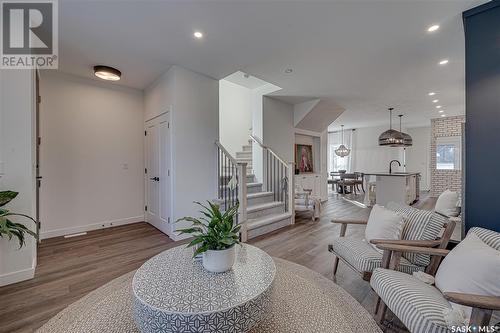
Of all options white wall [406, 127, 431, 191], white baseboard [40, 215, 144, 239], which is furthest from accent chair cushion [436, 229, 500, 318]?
white wall [406, 127, 431, 191]

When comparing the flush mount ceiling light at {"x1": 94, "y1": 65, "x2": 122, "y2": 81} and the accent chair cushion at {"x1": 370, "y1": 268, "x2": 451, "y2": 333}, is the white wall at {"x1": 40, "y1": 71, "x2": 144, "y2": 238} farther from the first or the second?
the accent chair cushion at {"x1": 370, "y1": 268, "x2": 451, "y2": 333}

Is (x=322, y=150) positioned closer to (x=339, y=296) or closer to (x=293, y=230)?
(x=293, y=230)

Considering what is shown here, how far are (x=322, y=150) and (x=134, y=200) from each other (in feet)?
19.2

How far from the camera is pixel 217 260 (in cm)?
158

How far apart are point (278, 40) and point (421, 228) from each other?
8.87 ft

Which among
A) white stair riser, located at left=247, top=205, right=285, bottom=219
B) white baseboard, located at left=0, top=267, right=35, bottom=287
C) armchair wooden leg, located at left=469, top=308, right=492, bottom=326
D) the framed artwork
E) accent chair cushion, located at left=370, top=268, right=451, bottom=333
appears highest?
the framed artwork

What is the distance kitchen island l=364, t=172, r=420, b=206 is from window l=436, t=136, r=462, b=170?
1.52 metres

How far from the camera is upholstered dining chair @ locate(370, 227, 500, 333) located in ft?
3.60

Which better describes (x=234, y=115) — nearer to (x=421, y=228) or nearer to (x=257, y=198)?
(x=257, y=198)

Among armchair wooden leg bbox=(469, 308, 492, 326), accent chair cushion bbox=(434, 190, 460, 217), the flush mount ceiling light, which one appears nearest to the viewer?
armchair wooden leg bbox=(469, 308, 492, 326)

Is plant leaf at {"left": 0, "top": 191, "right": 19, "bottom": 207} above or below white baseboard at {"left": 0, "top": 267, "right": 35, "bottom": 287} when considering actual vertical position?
above

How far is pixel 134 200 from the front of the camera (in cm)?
458

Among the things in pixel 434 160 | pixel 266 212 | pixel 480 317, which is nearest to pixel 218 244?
pixel 480 317

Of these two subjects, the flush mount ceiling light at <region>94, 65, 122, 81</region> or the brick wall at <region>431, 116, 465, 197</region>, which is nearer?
the flush mount ceiling light at <region>94, 65, 122, 81</region>
